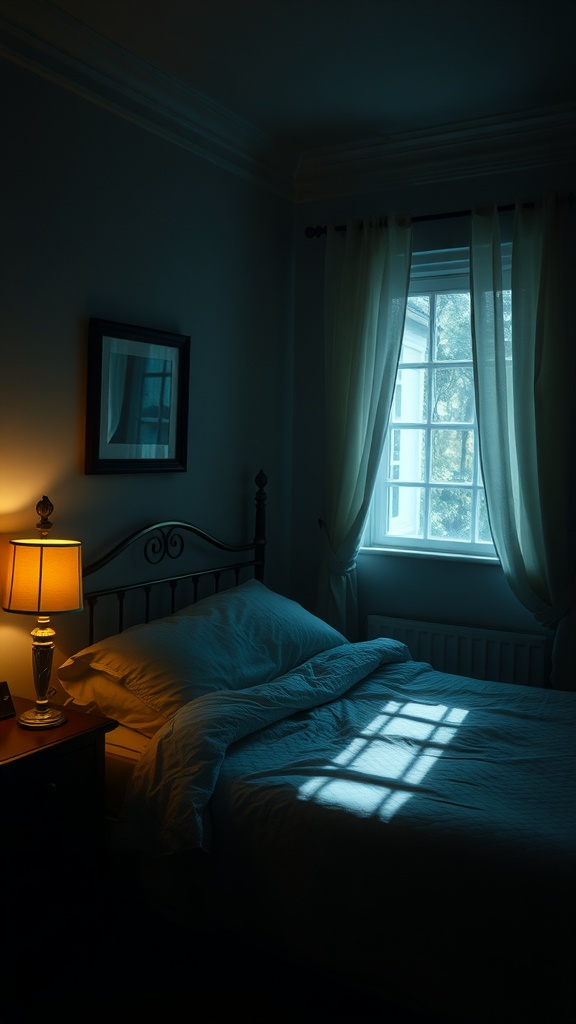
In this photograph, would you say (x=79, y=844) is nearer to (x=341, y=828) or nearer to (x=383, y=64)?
(x=341, y=828)

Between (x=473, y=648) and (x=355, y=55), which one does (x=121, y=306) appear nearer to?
(x=355, y=55)

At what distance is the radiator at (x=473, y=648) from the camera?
11.7 ft

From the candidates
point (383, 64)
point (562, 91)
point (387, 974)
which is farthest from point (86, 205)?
point (387, 974)

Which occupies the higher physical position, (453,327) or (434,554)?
(453,327)

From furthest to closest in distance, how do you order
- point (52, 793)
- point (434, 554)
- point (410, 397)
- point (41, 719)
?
point (410, 397) → point (434, 554) → point (41, 719) → point (52, 793)

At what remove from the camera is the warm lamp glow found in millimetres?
2344

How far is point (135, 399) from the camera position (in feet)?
10.1

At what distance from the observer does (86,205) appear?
2840mm

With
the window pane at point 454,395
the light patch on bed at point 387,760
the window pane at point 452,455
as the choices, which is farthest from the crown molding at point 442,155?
the light patch on bed at point 387,760

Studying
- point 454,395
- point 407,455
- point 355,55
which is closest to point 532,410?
point 454,395

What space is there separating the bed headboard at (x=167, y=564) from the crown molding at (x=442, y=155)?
1470 mm

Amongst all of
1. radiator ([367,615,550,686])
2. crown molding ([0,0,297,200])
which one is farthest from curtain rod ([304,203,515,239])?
radiator ([367,615,550,686])

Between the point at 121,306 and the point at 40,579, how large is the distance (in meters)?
1.16

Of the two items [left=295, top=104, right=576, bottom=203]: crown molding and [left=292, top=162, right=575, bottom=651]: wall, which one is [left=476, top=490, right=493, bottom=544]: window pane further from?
[left=295, top=104, right=576, bottom=203]: crown molding
